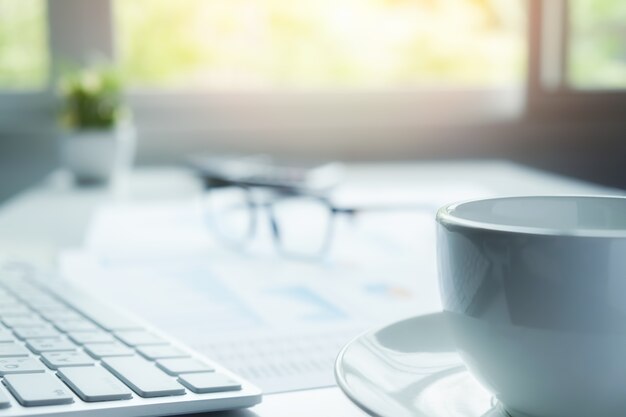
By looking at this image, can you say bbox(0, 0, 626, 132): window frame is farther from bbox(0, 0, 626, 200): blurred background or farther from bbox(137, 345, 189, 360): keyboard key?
bbox(137, 345, 189, 360): keyboard key

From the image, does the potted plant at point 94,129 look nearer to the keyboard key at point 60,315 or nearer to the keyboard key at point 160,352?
the keyboard key at point 60,315

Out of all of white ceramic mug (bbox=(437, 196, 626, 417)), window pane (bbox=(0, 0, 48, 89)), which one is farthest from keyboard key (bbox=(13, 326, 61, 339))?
window pane (bbox=(0, 0, 48, 89))

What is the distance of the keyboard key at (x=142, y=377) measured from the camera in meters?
0.35

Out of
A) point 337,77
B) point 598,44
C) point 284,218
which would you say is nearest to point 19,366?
point 284,218

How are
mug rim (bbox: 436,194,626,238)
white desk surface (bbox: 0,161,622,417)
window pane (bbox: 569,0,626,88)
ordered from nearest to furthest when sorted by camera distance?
mug rim (bbox: 436,194,626,238), white desk surface (bbox: 0,161,622,417), window pane (bbox: 569,0,626,88)

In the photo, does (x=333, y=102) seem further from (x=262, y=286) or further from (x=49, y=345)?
(x=49, y=345)

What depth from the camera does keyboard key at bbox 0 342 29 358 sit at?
0.40 metres

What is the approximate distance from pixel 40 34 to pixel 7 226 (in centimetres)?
92

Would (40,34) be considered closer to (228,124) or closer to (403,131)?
(228,124)

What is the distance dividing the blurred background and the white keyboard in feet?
4.22

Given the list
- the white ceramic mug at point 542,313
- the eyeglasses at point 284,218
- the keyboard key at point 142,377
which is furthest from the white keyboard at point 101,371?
the eyeglasses at point 284,218

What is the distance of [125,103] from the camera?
1.75m

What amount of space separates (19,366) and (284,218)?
2.25 ft

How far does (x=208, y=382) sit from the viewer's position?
362 mm
